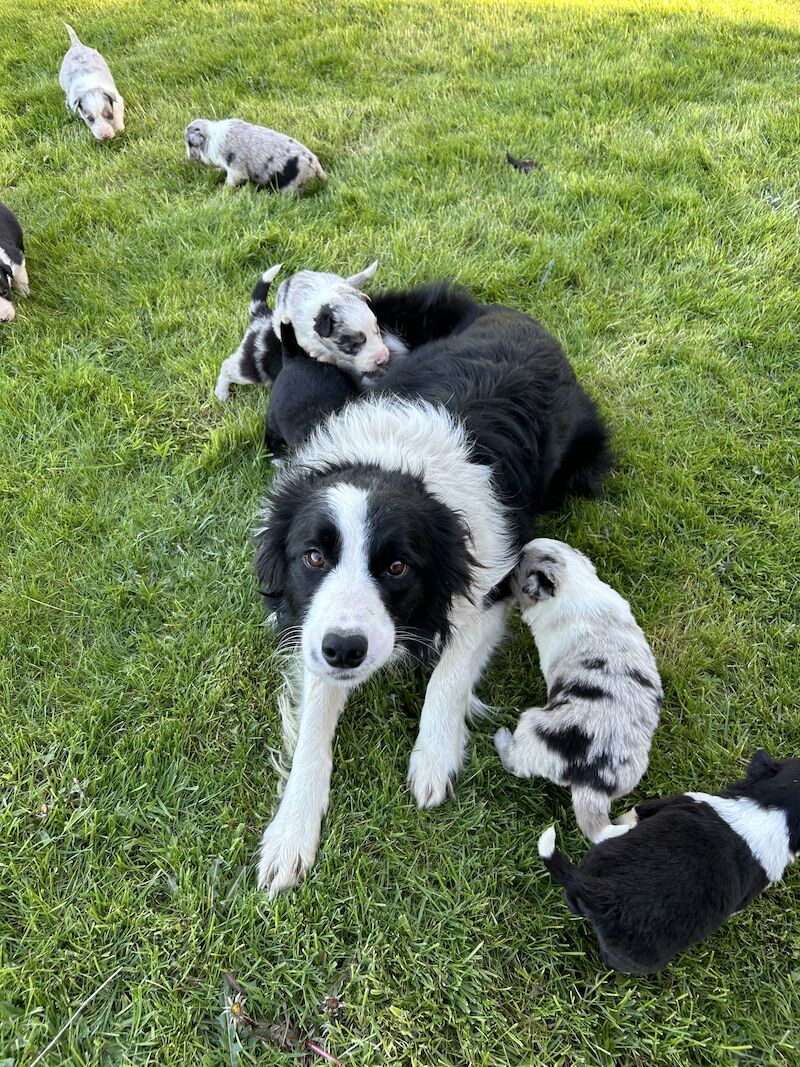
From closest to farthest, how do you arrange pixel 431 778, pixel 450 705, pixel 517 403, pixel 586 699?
pixel 586 699 < pixel 431 778 < pixel 450 705 < pixel 517 403

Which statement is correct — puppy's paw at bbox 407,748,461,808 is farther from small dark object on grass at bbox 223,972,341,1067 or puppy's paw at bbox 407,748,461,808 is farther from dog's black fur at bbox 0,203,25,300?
dog's black fur at bbox 0,203,25,300

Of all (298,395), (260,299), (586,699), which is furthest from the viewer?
(260,299)

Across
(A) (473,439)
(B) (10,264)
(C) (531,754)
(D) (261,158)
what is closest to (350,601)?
(C) (531,754)

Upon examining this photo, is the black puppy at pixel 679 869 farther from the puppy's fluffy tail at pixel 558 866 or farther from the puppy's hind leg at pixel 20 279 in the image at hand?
the puppy's hind leg at pixel 20 279

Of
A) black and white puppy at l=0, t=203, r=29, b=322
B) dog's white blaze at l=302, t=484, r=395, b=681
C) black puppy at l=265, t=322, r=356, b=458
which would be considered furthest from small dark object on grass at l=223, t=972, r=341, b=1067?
black and white puppy at l=0, t=203, r=29, b=322

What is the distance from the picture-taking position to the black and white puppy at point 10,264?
384cm

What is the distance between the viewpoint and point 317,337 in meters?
3.46

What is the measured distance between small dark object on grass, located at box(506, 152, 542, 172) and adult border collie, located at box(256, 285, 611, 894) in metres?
2.35

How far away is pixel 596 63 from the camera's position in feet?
18.9

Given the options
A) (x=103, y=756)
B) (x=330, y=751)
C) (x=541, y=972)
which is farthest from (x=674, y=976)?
(x=103, y=756)

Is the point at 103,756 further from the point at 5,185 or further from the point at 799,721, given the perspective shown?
the point at 5,185

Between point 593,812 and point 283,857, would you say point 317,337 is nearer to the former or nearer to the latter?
point 283,857

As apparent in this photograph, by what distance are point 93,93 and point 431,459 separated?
4.87m

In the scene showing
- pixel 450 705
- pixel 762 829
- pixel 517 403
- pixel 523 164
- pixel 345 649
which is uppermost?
pixel 523 164
